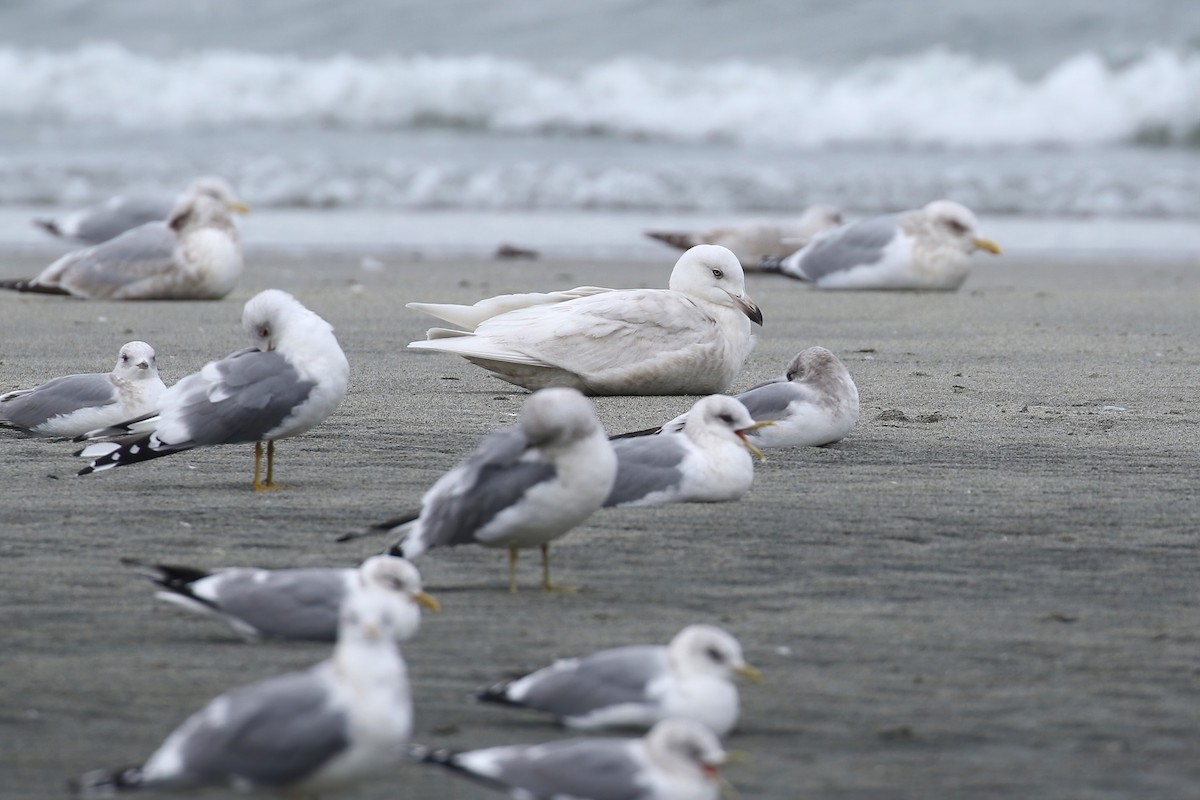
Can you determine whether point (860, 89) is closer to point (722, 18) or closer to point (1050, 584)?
point (722, 18)

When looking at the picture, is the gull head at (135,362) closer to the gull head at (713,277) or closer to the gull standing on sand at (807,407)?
the gull standing on sand at (807,407)

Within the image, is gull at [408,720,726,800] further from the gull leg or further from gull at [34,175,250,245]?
gull at [34,175,250,245]

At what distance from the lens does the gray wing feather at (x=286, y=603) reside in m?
3.40

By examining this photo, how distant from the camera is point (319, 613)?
134 inches

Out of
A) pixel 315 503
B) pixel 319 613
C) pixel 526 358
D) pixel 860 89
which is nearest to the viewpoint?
pixel 319 613

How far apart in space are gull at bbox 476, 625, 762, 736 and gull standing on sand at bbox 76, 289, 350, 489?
Result: 1.96 m

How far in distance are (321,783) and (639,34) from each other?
930 inches

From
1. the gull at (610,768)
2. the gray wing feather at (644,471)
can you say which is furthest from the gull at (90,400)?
the gull at (610,768)

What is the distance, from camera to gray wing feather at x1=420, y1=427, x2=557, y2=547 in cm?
377

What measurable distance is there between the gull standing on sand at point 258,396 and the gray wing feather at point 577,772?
7.70 ft

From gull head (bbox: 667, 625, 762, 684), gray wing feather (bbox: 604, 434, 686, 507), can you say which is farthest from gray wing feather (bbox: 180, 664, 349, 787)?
gray wing feather (bbox: 604, 434, 686, 507)

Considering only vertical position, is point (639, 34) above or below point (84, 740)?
above

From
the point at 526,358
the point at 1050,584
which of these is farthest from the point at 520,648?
the point at 526,358

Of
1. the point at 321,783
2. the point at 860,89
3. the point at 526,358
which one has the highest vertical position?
the point at 860,89
